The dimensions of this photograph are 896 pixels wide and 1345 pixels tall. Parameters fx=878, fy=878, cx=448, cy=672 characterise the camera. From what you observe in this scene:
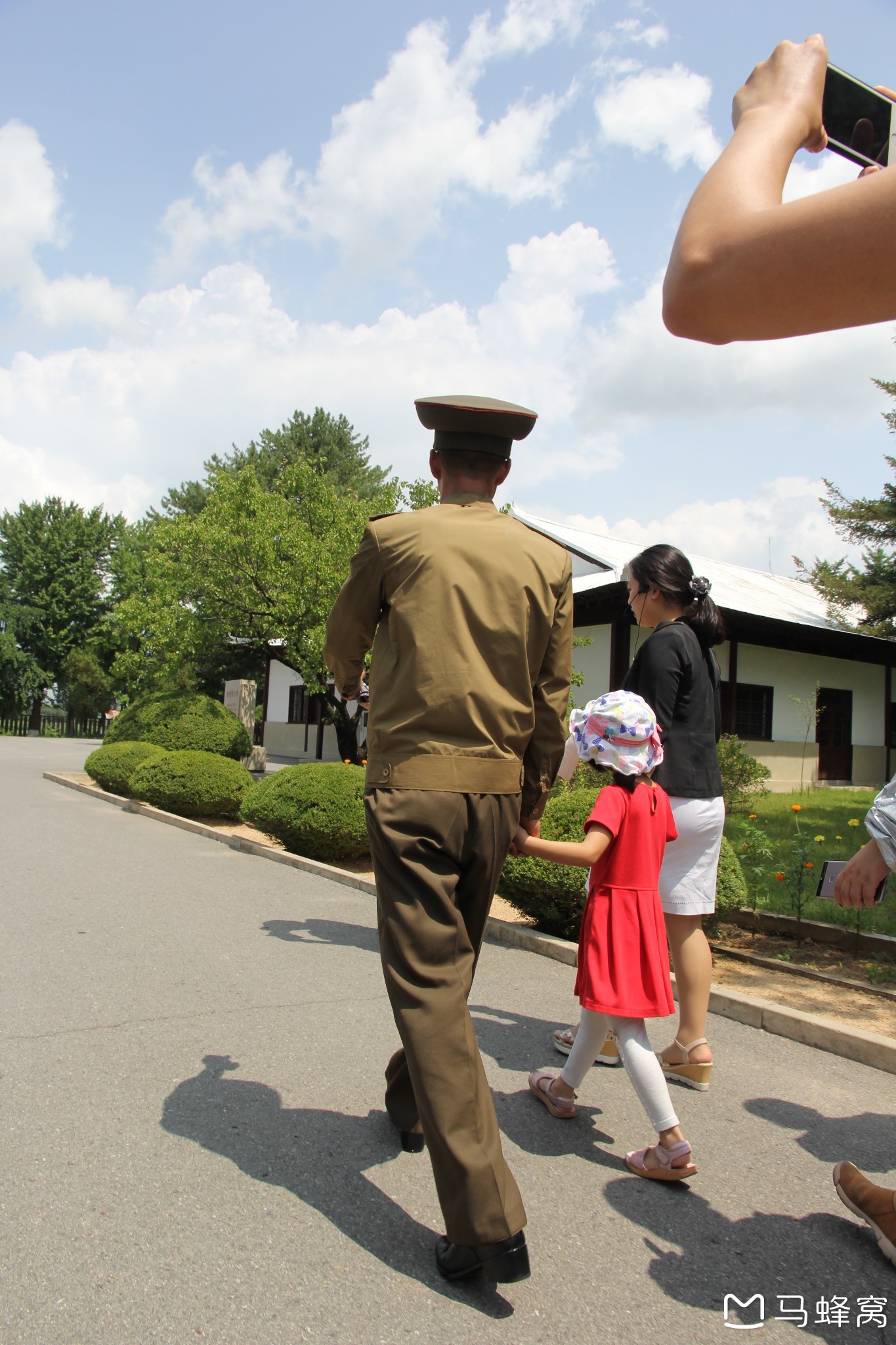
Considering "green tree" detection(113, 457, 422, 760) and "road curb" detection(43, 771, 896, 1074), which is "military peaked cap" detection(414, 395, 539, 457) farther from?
"green tree" detection(113, 457, 422, 760)

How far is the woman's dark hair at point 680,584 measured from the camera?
3.54 m

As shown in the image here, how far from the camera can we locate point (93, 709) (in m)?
44.4

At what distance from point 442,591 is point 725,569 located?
24.8 meters

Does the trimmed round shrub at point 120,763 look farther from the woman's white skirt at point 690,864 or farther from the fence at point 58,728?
the fence at point 58,728

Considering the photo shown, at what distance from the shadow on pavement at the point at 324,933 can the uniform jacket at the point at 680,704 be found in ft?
8.95

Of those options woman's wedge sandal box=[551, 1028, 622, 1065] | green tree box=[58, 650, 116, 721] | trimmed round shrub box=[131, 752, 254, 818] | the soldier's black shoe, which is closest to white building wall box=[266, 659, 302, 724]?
green tree box=[58, 650, 116, 721]

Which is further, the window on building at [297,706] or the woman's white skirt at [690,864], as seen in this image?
the window on building at [297,706]

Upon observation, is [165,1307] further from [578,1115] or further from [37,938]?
[37,938]

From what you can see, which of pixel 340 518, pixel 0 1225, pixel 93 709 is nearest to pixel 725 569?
pixel 340 518

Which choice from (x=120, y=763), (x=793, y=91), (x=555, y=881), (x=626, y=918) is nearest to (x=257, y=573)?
(x=120, y=763)

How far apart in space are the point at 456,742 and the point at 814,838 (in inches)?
374

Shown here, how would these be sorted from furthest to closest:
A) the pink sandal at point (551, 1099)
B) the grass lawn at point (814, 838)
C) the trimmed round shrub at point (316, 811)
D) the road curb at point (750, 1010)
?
the trimmed round shrub at point (316, 811)
the grass lawn at point (814, 838)
the road curb at point (750, 1010)
the pink sandal at point (551, 1099)

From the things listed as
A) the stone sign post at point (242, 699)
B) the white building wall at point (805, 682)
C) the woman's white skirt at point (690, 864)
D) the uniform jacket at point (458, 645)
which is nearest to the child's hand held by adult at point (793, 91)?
the uniform jacket at point (458, 645)

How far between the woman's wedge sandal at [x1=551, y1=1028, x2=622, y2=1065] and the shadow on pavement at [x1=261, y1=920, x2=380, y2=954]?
1.93m
